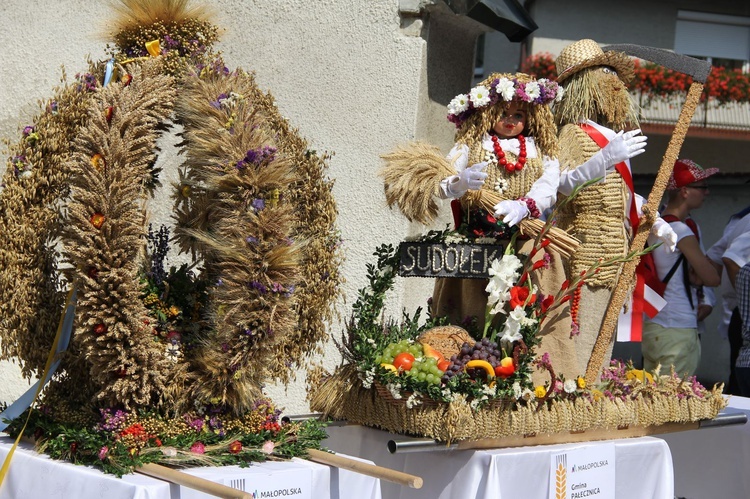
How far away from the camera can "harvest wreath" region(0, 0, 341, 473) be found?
2.63 m

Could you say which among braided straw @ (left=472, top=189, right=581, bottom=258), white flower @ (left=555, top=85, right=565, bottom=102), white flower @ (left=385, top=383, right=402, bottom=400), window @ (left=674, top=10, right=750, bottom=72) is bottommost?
white flower @ (left=385, top=383, right=402, bottom=400)

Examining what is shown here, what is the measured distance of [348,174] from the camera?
193 inches

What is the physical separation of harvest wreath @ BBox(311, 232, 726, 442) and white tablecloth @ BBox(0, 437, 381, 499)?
38 centimetres

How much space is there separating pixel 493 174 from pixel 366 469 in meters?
1.33

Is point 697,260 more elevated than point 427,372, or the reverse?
point 697,260

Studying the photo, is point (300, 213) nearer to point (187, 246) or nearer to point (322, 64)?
point (187, 246)

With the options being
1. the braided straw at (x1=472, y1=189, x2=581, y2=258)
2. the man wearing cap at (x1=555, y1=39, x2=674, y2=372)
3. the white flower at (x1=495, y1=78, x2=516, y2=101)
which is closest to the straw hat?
the man wearing cap at (x1=555, y1=39, x2=674, y2=372)

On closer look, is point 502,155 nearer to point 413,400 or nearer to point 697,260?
point 413,400

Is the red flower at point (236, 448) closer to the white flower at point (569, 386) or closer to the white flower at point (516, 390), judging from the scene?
the white flower at point (516, 390)

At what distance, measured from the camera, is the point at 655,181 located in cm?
386

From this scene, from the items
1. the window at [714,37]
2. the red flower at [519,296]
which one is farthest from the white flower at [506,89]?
the window at [714,37]

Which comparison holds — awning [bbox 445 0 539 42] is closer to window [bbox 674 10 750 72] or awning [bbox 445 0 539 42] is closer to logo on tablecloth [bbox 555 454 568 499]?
logo on tablecloth [bbox 555 454 568 499]

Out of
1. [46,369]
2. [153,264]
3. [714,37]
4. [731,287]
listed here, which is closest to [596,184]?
[153,264]

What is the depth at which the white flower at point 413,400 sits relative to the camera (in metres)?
3.10
